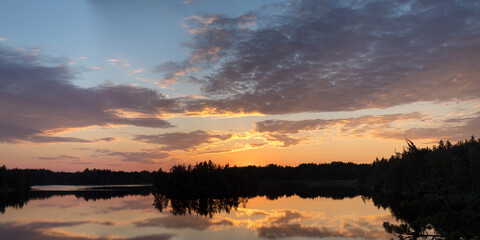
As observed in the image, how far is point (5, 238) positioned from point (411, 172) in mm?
114240

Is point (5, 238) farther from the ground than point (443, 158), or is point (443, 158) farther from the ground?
point (443, 158)

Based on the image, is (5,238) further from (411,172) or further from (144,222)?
(411,172)

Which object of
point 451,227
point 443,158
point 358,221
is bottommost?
point 358,221

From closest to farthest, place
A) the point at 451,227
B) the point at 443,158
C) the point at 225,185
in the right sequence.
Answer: the point at 451,227 < the point at 443,158 < the point at 225,185

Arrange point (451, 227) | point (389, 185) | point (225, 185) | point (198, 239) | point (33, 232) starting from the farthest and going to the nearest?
point (225, 185) < point (389, 185) < point (33, 232) < point (198, 239) < point (451, 227)

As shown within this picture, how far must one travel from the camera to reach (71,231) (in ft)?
161

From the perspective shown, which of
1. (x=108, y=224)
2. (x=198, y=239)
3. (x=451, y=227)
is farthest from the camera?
(x=108, y=224)

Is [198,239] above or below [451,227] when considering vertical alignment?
below

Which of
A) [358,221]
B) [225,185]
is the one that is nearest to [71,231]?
[358,221]

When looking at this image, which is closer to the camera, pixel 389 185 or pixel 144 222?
pixel 144 222

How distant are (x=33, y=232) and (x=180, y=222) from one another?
64.3ft

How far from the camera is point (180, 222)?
189 ft

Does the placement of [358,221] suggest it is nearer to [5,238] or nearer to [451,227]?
[451,227]

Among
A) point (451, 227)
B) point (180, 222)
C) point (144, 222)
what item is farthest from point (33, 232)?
point (451, 227)
